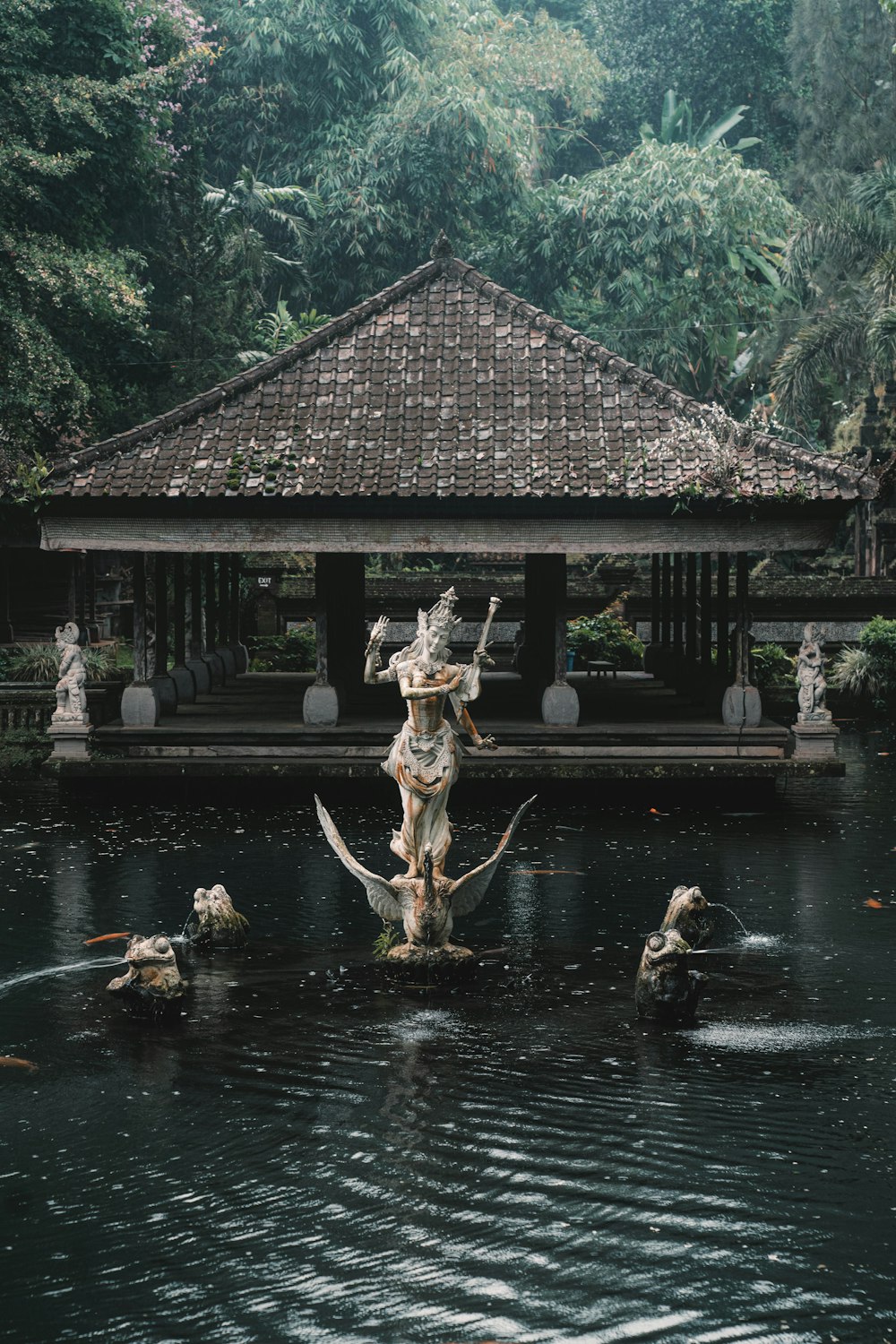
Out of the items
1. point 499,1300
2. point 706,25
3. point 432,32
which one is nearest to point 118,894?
point 499,1300

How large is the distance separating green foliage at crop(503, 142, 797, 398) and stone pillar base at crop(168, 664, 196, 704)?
2484 centimetres

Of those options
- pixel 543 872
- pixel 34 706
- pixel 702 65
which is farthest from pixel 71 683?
pixel 702 65

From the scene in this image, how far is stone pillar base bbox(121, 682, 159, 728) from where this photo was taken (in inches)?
756

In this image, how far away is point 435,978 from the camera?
34.4ft

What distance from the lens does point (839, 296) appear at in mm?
42031

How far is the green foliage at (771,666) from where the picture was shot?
27.3m

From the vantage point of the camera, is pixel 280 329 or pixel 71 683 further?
pixel 280 329

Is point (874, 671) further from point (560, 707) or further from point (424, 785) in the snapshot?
point (424, 785)

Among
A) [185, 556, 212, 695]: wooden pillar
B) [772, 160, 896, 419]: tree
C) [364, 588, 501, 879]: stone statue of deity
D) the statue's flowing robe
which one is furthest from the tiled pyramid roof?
[772, 160, 896, 419]: tree

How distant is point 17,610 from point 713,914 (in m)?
22.7

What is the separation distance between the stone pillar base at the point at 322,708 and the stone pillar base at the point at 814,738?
5.68 metres

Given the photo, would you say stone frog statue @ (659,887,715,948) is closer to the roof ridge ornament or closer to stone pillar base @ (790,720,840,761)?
stone pillar base @ (790,720,840,761)

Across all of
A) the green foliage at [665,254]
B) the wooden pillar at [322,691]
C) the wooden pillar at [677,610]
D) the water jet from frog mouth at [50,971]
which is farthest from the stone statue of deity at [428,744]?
the green foliage at [665,254]

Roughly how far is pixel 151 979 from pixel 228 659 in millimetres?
16175
